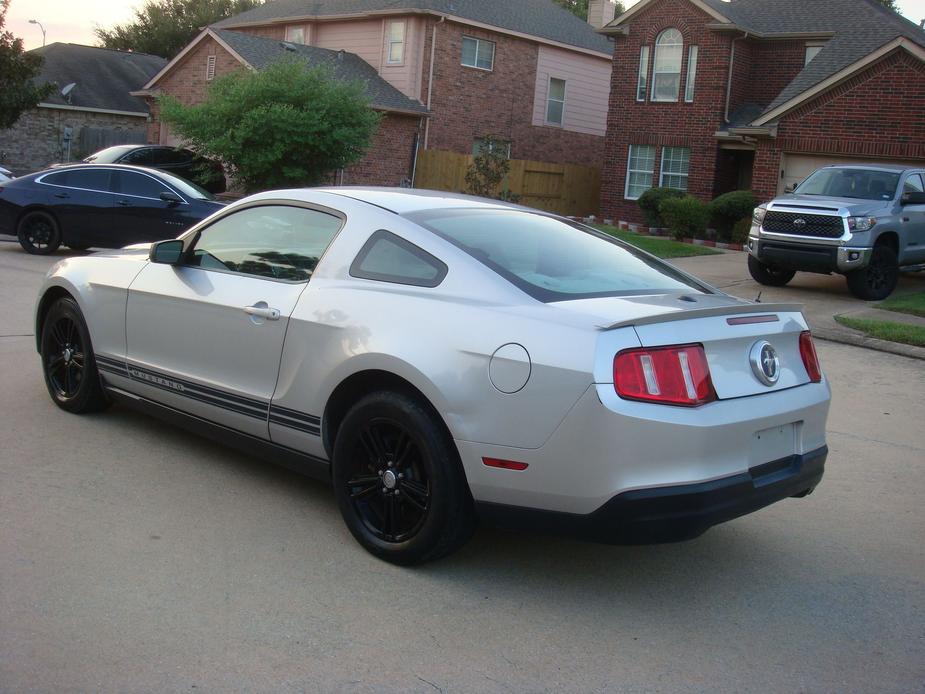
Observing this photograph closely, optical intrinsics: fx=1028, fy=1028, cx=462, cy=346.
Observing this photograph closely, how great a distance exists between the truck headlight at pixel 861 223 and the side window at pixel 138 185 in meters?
10.2

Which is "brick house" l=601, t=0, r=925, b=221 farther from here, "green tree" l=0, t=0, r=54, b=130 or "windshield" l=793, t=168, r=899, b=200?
"green tree" l=0, t=0, r=54, b=130

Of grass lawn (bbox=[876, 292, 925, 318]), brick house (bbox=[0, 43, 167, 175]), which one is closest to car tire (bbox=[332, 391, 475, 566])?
grass lawn (bbox=[876, 292, 925, 318])

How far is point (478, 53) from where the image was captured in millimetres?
32969

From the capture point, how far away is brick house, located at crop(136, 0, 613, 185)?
30625 mm

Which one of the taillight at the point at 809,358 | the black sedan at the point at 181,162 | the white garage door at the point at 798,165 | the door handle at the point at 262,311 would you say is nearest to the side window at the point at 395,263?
the door handle at the point at 262,311

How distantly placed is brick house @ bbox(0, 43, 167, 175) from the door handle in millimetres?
31877

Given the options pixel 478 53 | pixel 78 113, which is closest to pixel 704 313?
pixel 478 53

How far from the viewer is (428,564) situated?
457 centimetres

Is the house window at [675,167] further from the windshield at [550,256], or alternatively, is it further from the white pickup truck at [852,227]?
the windshield at [550,256]

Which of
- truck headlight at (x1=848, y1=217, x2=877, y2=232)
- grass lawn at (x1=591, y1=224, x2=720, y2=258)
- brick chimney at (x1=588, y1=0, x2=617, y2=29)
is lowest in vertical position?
grass lawn at (x1=591, y1=224, x2=720, y2=258)

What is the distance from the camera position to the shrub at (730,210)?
24.5 meters

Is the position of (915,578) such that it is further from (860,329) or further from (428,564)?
(860,329)

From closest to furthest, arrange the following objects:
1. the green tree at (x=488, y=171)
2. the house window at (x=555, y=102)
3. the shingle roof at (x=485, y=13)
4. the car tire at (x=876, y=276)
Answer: the car tire at (x=876, y=276)
the green tree at (x=488, y=171)
the shingle roof at (x=485, y=13)
the house window at (x=555, y=102)

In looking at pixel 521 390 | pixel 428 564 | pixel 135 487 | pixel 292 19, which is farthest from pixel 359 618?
pixel 292 19
